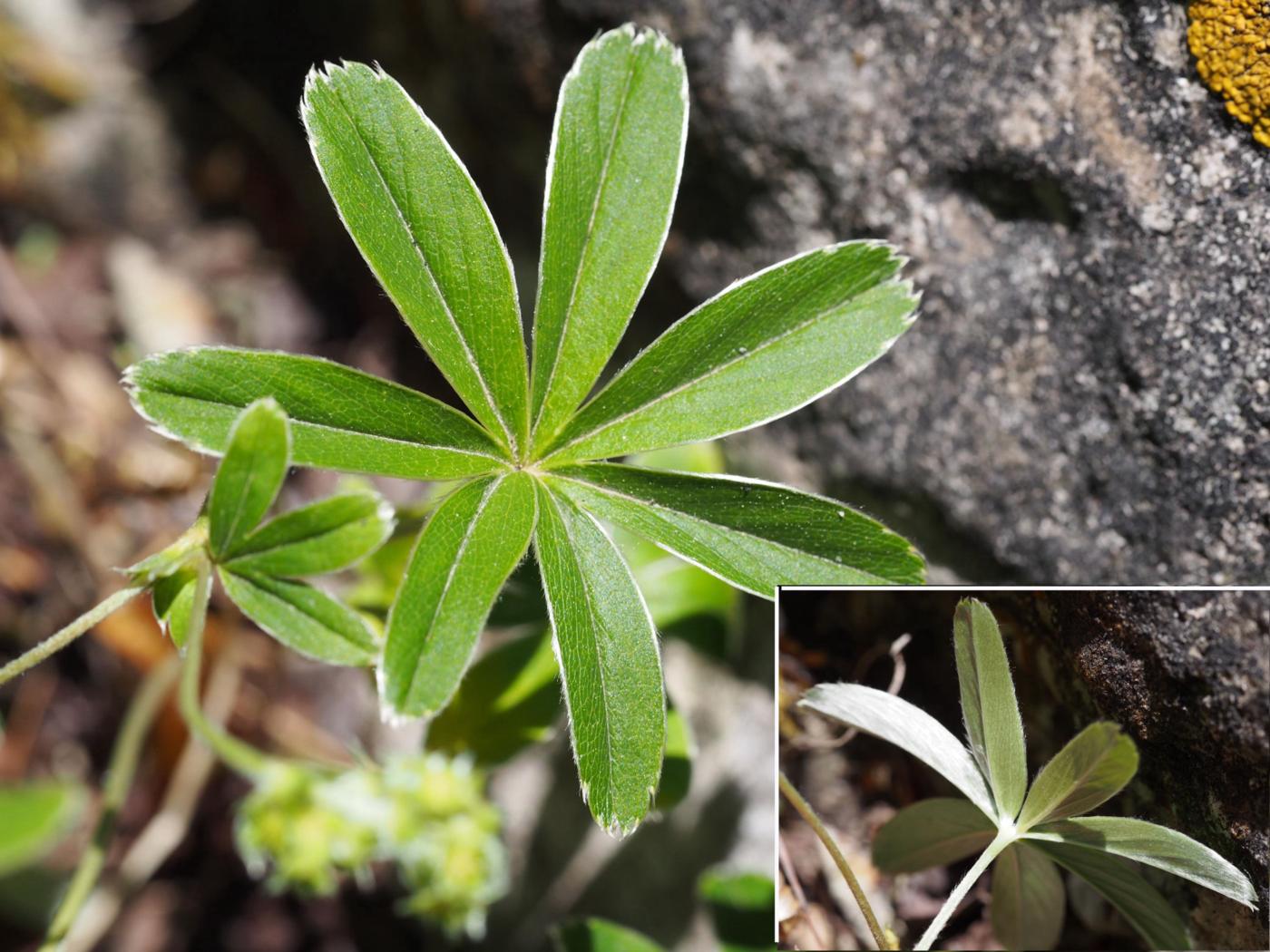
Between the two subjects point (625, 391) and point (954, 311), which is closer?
point (625, 391)

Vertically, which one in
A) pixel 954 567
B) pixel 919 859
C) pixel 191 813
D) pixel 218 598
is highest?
pixel 954 567

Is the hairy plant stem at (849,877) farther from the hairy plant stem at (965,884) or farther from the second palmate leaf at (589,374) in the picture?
the second palmate leaf at (589,374)

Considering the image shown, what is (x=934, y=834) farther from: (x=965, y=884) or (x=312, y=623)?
(x=312, y=623)

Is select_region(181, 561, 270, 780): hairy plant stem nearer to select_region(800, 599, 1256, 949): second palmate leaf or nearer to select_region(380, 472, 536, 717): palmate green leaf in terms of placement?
select_region(380, 472, 536, 717): palmate green leaf

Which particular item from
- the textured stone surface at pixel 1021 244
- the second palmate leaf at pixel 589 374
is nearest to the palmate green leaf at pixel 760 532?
the second palmate leaf at pixel 589 374

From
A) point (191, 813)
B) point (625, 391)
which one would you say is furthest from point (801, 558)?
point (191, 813)

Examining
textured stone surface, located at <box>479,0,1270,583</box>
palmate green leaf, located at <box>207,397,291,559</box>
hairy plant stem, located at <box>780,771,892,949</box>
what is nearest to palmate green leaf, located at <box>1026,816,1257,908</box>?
hairy plant stem, located at <box>780,771,892,949</box>

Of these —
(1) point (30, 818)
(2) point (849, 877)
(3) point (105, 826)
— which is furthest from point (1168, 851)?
(3) point (105, 826)

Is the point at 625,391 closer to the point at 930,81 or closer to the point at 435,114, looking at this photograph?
the point at 930,81
